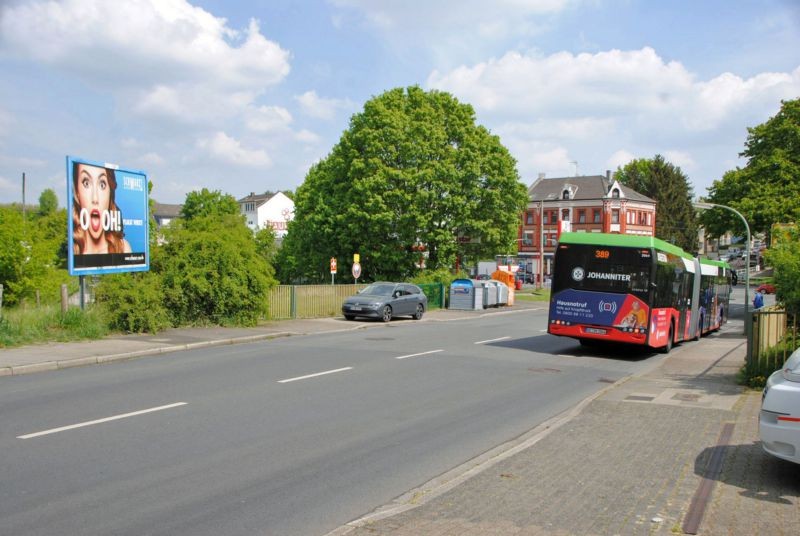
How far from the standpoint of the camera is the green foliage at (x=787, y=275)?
11.9 metres

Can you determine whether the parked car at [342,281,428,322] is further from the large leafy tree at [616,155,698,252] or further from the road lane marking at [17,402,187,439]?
the large leafy tree at [616,155,698,252]

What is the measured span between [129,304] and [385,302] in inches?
468

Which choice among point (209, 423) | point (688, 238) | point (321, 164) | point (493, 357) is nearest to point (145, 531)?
point (209, 423)

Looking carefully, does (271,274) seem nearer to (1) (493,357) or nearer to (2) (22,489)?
(1) (493,357)

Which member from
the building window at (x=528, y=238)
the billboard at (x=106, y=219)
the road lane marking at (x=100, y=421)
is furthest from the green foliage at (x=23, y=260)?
the building window at (x=528, y=238)

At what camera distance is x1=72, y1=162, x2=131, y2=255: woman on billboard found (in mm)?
17953

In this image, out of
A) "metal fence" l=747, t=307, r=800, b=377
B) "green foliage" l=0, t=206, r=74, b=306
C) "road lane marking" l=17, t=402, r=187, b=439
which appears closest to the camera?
"road lane marking" l=17, t=402, r=187, b=439

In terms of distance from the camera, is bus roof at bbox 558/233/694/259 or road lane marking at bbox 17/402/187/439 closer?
road lane marking at bbox 17/402/187/439

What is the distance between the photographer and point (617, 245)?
59.5ft

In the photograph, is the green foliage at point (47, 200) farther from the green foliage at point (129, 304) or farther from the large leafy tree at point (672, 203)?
the green foliage at point (129, 304)

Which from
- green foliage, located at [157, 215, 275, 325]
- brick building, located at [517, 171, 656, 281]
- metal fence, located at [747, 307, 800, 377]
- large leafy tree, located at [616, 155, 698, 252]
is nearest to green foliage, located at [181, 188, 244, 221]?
brick building, located at [517, 171, 656, 281]

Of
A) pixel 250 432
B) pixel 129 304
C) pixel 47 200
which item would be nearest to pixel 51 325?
pixel 129 304

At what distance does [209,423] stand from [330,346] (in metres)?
9.91

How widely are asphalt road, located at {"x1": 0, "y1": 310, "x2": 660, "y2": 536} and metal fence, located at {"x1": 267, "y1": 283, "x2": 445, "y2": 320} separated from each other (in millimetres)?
11182
